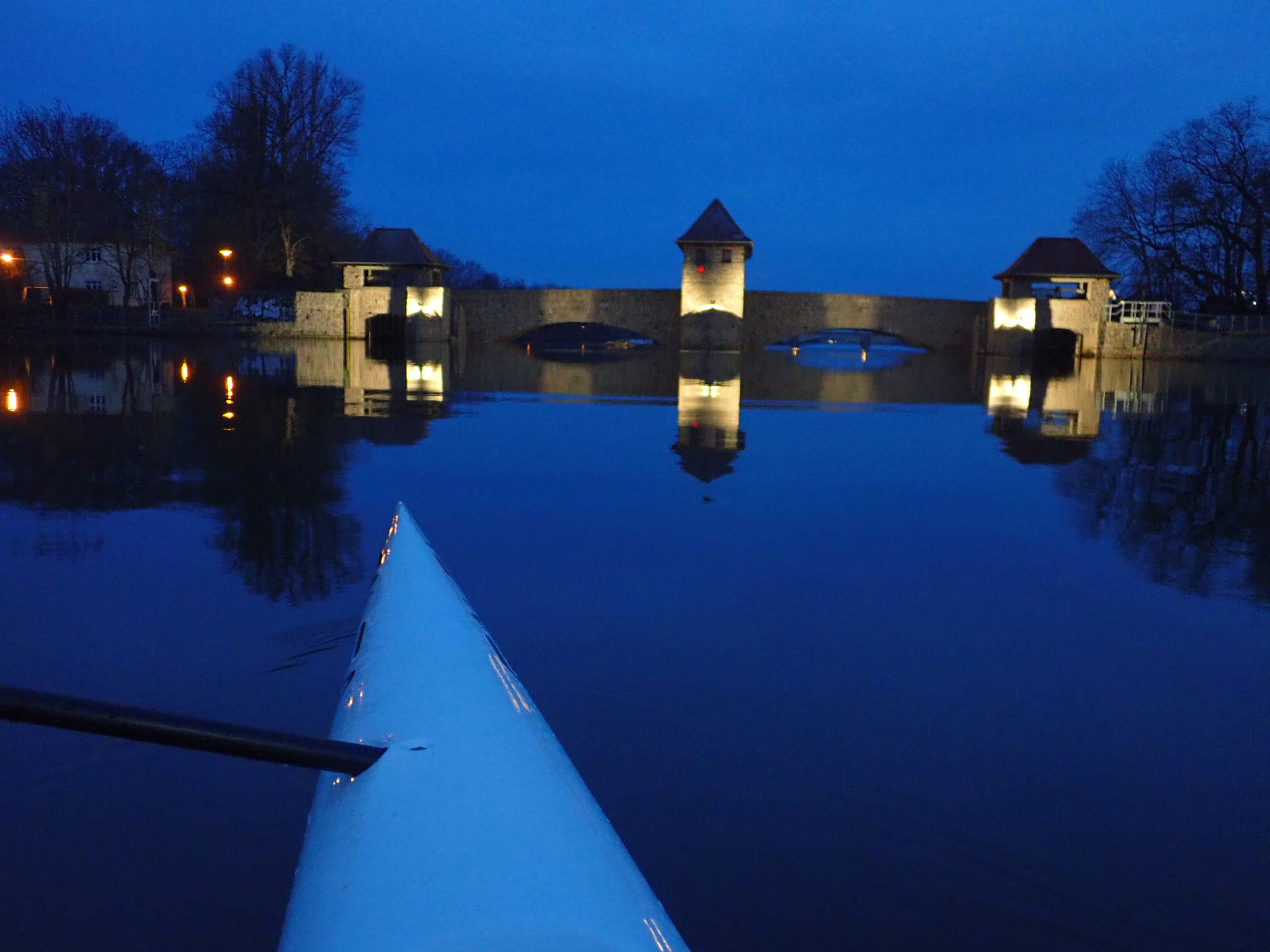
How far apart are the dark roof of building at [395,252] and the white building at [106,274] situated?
875 cm

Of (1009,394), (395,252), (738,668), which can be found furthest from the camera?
(395,252)

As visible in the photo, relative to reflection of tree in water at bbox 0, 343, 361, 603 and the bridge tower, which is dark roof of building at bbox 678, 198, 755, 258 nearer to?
the bridge tower

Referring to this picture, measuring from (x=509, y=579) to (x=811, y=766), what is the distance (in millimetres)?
2139

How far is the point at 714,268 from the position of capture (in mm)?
38219

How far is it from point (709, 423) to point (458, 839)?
10.7m

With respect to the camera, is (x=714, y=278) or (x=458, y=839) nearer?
(x=458, y=839)

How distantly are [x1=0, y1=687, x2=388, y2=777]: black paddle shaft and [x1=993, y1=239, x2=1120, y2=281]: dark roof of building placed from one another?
40.0 meters

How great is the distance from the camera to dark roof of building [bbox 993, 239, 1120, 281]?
3784 centimetres

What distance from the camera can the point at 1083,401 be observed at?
16.8 meters

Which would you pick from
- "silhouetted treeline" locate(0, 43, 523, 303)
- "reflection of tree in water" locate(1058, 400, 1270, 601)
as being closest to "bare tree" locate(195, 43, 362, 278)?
"silhouetted treeline" locate(0, 43, 523, 303)

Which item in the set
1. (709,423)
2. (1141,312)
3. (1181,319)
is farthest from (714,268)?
(709,423)

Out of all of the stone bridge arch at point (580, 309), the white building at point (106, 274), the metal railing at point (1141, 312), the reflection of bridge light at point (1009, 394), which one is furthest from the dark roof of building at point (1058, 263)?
the white building at point (106, 274)

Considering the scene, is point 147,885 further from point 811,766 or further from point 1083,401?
point 1083,401

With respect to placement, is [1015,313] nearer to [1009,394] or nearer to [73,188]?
[1009,394]
